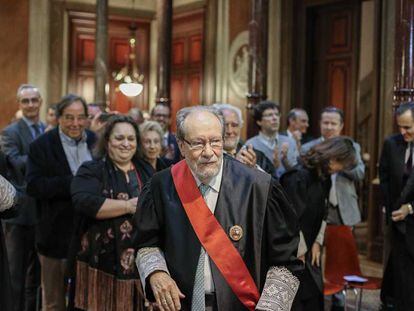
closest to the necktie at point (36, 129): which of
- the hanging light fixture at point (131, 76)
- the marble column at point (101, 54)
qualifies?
the marble column at point (101, 54)

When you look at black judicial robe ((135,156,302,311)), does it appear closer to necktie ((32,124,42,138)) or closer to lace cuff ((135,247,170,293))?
lace cuff ((135,247,170,293))

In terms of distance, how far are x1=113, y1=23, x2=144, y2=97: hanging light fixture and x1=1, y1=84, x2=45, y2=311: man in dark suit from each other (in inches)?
232

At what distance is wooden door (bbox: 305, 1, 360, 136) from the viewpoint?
898cm

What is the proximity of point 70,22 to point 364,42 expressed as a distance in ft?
17.3

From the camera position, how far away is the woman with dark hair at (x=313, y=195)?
13.6 ft

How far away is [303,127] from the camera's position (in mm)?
6949

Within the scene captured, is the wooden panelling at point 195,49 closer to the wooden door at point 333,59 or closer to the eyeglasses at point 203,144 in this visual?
the wooden door at point 333,59

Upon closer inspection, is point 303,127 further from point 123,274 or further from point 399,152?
point 123,274

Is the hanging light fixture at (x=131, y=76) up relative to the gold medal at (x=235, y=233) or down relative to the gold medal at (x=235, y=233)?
up

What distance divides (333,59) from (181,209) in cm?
712

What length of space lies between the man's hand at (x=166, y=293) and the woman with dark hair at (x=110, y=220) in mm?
1416

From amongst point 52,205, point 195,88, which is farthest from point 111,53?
point 52,205

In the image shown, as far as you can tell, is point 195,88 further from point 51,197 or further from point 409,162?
point 51,197

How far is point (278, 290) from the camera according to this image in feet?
7.80
